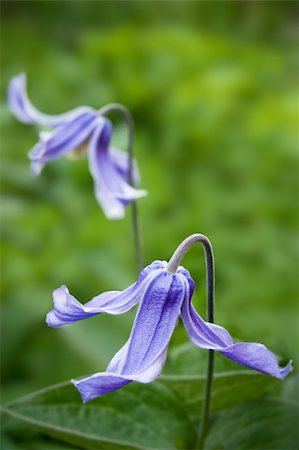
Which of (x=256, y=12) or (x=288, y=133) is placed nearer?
(x=288, y=133)

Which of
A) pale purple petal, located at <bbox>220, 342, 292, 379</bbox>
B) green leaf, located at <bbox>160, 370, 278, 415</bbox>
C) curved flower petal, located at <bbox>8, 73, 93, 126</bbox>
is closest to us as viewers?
pale purple petal, located at <bbox>220, 342, 292, 379</bbox>

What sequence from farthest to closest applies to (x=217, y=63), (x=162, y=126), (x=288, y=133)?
1. (x=217, y=63)
2. (x=162, y=126)
3. (x=288, y=133)

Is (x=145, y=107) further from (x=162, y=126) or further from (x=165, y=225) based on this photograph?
(x=165, y=225)

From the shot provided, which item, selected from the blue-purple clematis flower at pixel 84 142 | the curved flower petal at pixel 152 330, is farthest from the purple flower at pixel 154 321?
the blue-purple clematis flower at pixel 84 142

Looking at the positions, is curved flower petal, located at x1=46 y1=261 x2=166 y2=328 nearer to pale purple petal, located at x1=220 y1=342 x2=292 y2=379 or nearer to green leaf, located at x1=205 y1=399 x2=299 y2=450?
pale purple petal, located at x1=220 y1=342 x2=292 y2=379

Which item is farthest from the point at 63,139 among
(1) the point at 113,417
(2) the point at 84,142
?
(1) the point at 113,417

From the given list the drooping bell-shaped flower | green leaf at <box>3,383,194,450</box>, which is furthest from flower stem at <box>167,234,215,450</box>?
green leaf at <box>3,383,194,450</box>

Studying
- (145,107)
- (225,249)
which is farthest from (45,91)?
(225,249)
